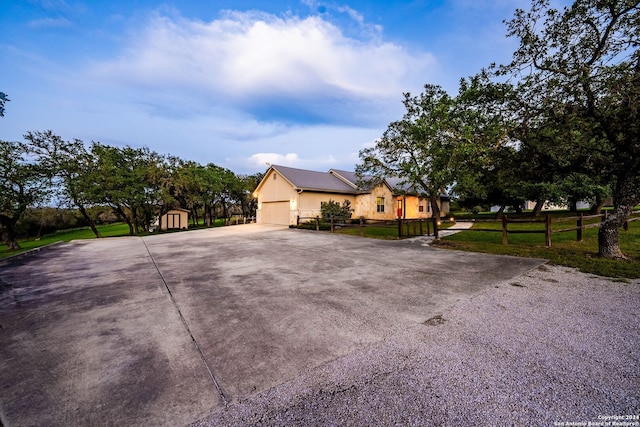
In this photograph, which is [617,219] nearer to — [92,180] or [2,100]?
[2,100]

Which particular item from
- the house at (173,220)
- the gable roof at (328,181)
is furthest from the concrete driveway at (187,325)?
the house at (173,220)

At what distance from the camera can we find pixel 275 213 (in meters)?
22.4

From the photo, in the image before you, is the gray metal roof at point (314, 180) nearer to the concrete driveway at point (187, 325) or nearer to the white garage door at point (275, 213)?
the white garage door at point (275, 213)

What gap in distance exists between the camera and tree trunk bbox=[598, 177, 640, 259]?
657cm

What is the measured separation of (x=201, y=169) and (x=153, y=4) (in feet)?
66.9

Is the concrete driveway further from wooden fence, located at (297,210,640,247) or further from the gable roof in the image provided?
the gable roof

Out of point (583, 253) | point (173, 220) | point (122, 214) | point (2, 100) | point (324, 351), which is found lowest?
point (324, 351)

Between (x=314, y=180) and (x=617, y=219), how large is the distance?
18.3 metres

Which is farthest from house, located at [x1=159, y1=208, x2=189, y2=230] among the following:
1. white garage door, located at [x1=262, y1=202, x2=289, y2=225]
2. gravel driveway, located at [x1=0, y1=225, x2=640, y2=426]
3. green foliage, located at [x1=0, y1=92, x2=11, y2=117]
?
green foliage, located at [x1=0, y1=92, x2=11, y2=117]

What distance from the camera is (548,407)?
76.5 inches

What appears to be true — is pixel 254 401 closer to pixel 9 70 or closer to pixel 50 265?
pixel 50 265

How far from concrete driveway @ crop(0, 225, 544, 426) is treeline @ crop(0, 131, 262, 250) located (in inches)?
656

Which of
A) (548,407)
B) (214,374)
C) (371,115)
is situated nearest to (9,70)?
(214,374)

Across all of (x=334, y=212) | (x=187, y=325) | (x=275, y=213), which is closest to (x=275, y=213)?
(x=275, y=213)
